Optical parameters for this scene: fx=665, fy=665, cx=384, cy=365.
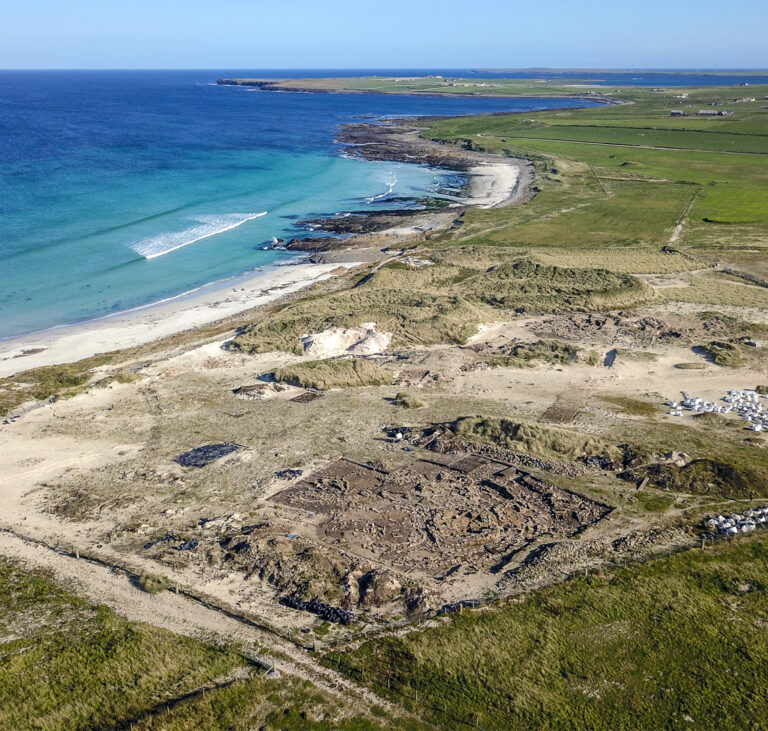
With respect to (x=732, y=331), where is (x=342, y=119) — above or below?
above

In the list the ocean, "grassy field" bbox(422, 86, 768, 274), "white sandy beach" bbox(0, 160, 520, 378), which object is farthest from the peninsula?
"grassy field" bbox(422, 86, 768, 274)

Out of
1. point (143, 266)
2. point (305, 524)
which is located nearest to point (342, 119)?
point (143, 266)

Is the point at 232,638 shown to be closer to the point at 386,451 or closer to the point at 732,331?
the point at 386,451

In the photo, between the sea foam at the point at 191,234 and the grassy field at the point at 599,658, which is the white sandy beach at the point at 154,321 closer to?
the sea foam at the point at 191,234

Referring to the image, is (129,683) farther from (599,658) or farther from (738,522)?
(738,522)

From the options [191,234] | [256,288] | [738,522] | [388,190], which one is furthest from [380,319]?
[388,190]

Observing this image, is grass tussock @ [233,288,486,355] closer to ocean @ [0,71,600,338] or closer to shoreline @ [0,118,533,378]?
shoreline @ [0,118,533,378]
